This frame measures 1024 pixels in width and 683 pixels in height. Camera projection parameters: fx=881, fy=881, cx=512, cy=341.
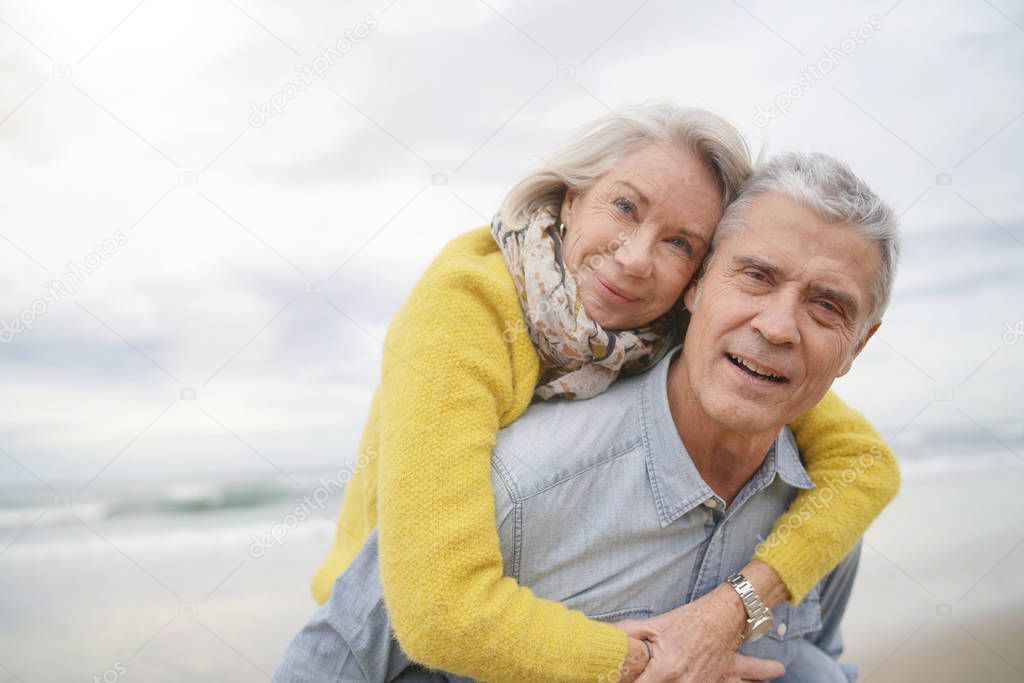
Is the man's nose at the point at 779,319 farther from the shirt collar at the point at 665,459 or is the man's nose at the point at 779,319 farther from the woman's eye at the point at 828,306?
the shirt collar at the point at 665,459

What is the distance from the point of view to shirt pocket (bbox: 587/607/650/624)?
2041mm

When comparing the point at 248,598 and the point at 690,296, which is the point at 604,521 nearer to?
the point at 690,296

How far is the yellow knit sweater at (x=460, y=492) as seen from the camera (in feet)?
5.63

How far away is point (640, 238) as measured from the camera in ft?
6.68

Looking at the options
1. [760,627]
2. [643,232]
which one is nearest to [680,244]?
[643,232]

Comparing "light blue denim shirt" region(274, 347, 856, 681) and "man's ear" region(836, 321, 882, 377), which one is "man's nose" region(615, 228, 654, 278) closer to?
"light blue denim shirt" region(274, 347, 856, 681)

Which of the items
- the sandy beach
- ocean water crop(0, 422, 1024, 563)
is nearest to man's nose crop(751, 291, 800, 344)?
the sandy beach

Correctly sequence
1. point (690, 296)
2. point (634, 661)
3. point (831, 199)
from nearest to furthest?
point (634, 661) < point (831, 199) < point (690, 296)

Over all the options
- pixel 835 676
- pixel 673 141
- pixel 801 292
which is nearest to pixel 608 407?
pixel 801 292

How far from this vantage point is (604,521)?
2045 millimetres

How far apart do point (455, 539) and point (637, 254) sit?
76 cm

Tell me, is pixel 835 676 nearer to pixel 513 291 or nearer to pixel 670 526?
pixel 670 526

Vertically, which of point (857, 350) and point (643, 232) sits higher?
point (643, 232)

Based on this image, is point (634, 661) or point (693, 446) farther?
point (693, 446)
